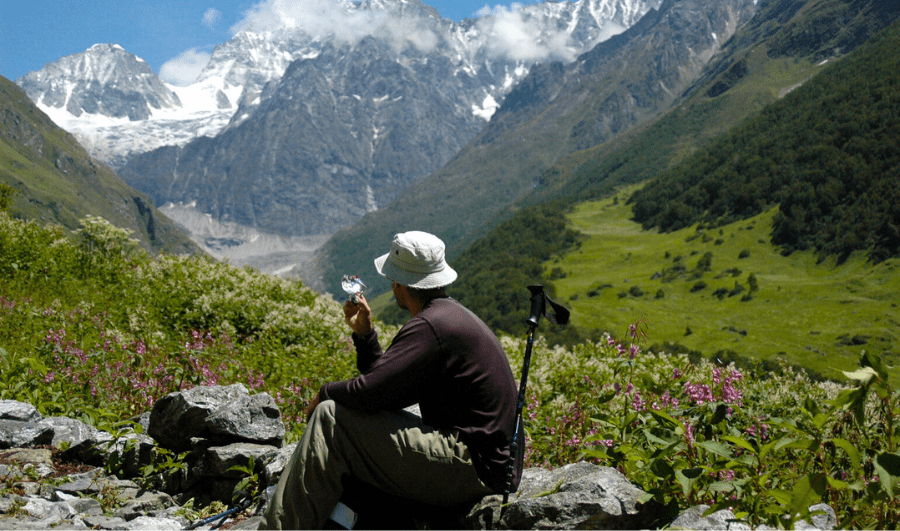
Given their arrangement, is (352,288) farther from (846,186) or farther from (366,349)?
(846,186)

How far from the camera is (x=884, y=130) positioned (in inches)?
7003

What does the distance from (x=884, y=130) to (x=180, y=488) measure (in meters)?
214

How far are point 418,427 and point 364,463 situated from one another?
1.83 feet

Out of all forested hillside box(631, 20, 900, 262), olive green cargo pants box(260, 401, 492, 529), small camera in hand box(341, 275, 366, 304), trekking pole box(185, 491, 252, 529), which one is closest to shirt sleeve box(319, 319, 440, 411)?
olive green cargo pants box(260, 401, 492, 529)

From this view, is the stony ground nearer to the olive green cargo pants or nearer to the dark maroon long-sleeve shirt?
the olive green cargo pants

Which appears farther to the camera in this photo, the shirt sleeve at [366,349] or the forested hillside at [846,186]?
the forested hillside at [846,186]

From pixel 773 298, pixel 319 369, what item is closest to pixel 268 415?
pixel 319 369

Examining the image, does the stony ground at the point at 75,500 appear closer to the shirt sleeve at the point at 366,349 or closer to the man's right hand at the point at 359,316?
the shirt sleeve at the point at 366,349

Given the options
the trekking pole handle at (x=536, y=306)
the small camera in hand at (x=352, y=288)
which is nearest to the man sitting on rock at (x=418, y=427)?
the trekking pole handle at (x=536, y=306)

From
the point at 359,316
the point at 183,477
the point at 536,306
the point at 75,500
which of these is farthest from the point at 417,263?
the point at 75,500

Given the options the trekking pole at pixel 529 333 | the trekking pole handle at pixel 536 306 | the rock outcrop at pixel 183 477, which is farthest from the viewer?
the trekking pole handle at pixel 536 306

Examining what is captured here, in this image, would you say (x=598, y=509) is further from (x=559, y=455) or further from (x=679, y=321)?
(x=679, y=321)

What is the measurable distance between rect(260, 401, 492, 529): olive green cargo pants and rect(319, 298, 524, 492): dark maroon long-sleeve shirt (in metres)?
0.14

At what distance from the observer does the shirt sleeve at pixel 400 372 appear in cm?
530
